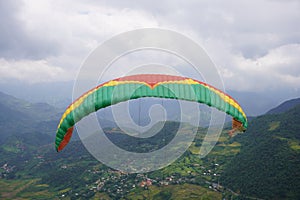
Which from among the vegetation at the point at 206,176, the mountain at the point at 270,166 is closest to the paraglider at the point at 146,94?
the vegetation at the point at 206,176

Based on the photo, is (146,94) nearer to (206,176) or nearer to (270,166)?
(270,166)

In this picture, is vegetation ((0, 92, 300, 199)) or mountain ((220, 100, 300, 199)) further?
vegetation ((0, 92, 300, 199))

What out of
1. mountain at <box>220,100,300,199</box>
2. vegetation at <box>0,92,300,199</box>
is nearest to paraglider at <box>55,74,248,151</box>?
vegetation at <box>0,92,300,199</box>

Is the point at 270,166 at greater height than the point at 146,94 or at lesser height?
lesser

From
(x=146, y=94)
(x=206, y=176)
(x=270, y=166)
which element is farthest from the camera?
(x=206, y=176)

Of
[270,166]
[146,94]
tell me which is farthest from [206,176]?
[146,94]

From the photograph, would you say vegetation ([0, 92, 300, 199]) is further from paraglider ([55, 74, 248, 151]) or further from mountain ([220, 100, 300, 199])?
paraglider ([55, 74, 248, 151])
